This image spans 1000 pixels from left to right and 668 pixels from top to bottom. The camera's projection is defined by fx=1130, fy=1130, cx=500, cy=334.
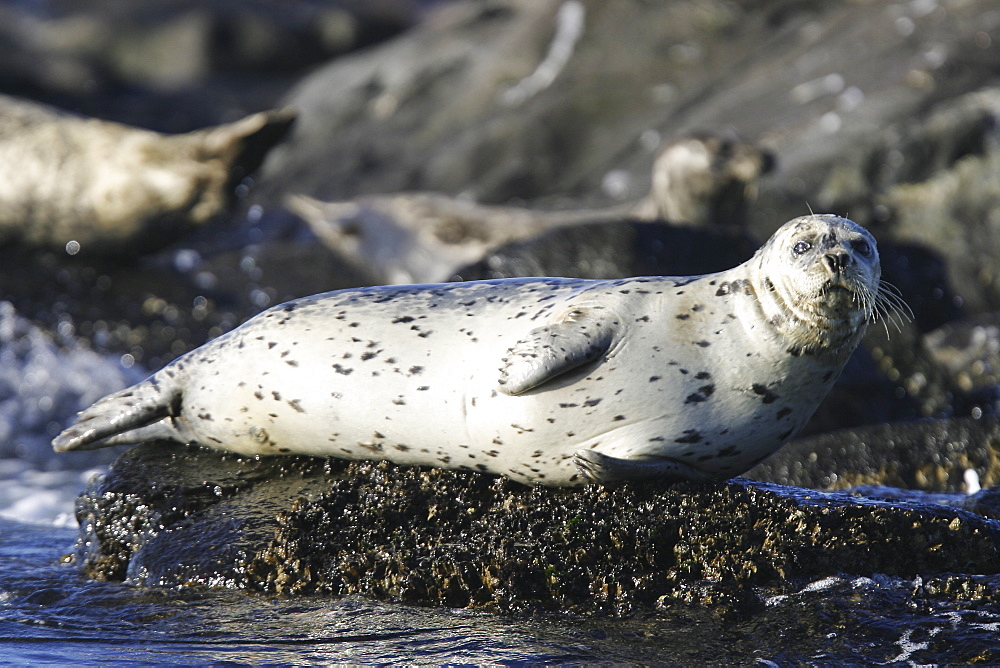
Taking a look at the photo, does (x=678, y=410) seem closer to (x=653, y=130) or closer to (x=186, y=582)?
(x=186, y=582)

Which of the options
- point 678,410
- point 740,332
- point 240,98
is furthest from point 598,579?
point 240,98

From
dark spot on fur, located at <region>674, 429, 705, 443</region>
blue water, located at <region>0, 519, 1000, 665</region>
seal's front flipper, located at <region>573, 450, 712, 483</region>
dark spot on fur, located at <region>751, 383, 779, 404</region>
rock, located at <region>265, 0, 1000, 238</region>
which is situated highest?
rock, located at <region>265, 0, 1000, 238</region>

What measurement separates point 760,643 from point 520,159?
13.4 meters

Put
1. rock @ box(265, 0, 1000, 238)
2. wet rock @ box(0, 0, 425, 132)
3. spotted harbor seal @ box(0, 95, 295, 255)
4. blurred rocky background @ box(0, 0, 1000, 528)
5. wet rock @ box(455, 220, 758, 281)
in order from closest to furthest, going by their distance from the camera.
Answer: wet rock @ box(455, 220, 758, 281) → blurred rocky background @ box(0, 0, 1000, 528) → spotted harbor seal @ box(0, 95, 295, 255) → rock @ box(265, 0, 1000, 238) → wet rock @ box(0, 0, 425, 132)

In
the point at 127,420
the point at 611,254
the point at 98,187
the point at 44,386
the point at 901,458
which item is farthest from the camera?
the point at 98,187

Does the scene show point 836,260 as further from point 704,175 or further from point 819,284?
point 704,175

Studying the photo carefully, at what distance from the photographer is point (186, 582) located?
3.90 meters

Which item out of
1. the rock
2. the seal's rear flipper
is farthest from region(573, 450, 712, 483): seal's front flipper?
the rock

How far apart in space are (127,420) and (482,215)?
6.91 metres

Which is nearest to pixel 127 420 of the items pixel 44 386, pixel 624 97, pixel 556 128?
pixel 44 386

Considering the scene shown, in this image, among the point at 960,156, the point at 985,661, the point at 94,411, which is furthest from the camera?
Answer: the point at 960,156

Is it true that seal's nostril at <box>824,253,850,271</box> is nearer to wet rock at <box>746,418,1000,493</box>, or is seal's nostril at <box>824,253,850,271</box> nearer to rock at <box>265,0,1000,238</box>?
wet rock at <box>746,418,1000,493</box>

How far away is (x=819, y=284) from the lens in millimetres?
3717

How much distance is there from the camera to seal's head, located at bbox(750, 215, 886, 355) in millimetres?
3723
